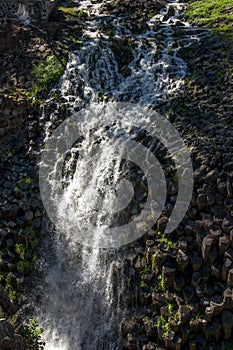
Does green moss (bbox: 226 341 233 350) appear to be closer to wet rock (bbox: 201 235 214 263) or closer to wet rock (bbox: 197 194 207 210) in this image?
wet rock (bbox: 201 235 214 263)

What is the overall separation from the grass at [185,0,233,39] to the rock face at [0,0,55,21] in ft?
18.5

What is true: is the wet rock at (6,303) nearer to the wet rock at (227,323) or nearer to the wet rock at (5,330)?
the wet rock at (5,330)

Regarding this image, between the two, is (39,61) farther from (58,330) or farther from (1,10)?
(58,330)

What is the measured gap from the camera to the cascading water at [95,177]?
1115 cm

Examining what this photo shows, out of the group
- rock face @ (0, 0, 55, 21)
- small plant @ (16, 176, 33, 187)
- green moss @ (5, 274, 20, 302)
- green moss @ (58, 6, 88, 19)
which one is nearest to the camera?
green moss @ (5, 274, 20, 302)

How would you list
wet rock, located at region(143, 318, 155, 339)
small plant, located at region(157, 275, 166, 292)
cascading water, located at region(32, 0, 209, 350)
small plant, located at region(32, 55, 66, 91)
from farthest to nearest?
small plant, located at region(32, 55, 66, 91), cascading water, located at region(32, 0, 209, 350), small plant, located at region(157, 275, 166, 292), wet rock, located at region(143, 318, 155, 339)

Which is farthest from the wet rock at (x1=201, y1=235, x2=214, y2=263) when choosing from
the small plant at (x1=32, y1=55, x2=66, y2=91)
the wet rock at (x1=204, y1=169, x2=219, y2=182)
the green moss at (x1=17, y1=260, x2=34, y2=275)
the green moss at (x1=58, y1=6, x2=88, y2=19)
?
the green moss at (x1=58, y1=6, x2=88, y2=19)

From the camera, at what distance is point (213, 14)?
1764 cm

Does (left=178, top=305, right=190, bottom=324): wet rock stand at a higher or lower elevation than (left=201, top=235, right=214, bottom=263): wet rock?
lower

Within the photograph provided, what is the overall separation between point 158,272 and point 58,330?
9.42 ft

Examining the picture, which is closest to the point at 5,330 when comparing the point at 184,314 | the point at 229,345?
the point at 184,314

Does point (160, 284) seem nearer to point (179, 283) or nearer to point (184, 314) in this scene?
point (179, 283)

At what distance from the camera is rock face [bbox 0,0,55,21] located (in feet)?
60.7

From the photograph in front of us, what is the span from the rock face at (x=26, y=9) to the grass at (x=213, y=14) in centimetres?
565
